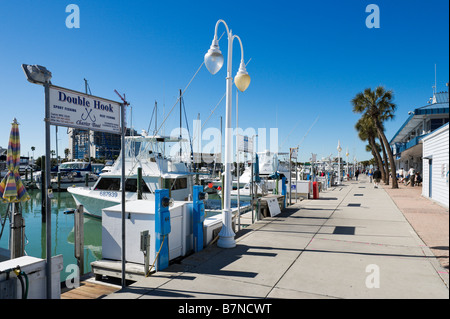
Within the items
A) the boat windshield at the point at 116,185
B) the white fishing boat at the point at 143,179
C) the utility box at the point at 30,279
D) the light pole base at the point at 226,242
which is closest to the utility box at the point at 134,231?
the light pole base at the point at 226,242

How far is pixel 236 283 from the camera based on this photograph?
4820 millimetres

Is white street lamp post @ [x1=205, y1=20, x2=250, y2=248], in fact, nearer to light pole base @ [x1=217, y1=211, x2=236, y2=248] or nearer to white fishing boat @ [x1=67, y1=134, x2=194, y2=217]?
light pole base @ [x1=217, y1=211, x2=236, y2=248]

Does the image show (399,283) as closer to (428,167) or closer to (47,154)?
(47,154)

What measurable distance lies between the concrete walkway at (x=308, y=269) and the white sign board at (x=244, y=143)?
250 centimetres

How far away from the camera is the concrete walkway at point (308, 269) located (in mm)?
4477

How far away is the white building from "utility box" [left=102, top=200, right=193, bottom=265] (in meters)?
13.2

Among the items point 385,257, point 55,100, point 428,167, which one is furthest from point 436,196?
point 55,100

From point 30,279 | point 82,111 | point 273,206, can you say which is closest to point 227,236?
point 30,279

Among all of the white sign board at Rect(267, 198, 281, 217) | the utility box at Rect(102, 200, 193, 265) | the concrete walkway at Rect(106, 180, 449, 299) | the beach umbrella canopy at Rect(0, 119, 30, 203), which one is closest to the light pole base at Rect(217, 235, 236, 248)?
the concrete walkway at Rect(106, 180, 449, 299)

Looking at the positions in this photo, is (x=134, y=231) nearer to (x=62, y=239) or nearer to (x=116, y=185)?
(x=62, y=239)

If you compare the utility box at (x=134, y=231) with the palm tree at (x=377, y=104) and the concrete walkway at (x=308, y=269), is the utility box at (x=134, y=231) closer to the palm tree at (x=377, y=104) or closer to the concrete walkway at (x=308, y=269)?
the concrete walkway at (x=308, y=269)

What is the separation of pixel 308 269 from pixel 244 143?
181 inches

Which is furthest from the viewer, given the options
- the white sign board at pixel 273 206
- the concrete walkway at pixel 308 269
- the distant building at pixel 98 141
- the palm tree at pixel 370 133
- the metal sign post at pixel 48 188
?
the palm tree at pixel 370 133
